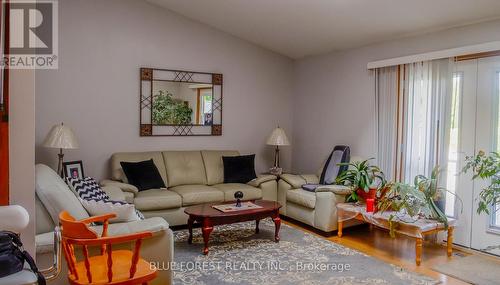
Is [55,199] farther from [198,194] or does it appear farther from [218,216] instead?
[198,194]

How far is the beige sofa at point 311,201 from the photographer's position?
14.9 ft

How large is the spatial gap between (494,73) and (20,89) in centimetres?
415

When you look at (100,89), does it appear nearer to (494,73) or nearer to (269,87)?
(269,87)

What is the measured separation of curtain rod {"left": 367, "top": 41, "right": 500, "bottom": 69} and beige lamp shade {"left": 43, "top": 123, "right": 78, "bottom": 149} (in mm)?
3794

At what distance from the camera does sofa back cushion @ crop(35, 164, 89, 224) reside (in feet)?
8.53

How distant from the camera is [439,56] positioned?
13.6 ft

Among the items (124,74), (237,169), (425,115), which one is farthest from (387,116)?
(124,74)

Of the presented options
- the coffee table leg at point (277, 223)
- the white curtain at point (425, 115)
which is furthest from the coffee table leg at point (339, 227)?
the white curtain at point (425, 115)

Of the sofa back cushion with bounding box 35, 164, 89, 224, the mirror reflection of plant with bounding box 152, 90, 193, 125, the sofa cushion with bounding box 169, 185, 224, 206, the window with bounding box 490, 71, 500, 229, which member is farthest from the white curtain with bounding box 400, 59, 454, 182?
the sofa back cushion with bounding box 35, 164, 89, 224

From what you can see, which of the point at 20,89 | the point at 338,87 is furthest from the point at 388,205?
the point at 20,89

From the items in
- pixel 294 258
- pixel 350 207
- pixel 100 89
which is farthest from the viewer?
pixel 100 89

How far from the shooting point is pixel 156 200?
4.44 metres

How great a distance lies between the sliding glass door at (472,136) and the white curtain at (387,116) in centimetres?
70

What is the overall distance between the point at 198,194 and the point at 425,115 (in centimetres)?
286
